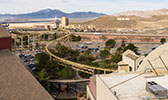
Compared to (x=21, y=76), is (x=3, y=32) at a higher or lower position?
higher

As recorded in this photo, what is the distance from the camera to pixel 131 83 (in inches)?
440

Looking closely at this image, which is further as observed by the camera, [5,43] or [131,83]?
[5,43]

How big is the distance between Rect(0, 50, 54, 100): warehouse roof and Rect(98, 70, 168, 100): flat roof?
364 cm

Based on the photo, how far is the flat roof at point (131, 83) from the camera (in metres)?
9.67

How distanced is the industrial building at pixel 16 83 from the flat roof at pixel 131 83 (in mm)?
3641

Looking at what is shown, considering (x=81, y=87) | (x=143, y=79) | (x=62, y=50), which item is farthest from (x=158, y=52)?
(x=62, y=50)

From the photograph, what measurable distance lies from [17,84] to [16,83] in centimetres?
11

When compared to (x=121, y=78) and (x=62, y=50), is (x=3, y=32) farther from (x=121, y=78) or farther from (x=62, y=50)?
(x=62, y=50)

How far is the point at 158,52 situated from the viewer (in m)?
13.8

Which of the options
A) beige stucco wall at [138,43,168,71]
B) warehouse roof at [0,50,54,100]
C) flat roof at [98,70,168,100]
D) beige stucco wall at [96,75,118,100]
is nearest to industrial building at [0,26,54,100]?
warehouse roof at [0,50,54,100]

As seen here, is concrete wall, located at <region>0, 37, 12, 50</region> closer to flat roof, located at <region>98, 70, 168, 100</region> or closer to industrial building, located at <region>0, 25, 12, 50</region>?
industrial building, located at <region>0, 25, 12, 50</region>

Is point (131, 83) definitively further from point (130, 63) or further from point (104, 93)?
point (130, 63)

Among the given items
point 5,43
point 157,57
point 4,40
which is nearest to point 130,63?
point 157,57

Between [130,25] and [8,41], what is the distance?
11302cm
